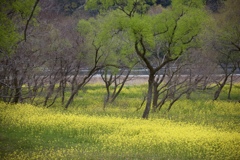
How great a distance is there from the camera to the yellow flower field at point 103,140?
14836mm

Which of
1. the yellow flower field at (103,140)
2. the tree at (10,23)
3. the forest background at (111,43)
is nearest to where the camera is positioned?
the tree at (10,23)

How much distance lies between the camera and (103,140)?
17.5 metres

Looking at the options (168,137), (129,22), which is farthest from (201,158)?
(129,22)

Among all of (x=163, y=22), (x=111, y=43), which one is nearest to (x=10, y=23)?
(x=163, y=22)

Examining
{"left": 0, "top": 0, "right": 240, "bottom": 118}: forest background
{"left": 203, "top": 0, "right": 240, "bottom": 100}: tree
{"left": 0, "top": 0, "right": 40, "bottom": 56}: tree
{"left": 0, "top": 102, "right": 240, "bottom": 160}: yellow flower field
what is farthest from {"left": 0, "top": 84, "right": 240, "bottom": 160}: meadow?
{"left": 203, "top": 0, "right": 240, "bottom": 100}: tree

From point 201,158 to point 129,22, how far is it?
9.26m

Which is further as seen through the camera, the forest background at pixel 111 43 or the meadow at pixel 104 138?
the forest background at pixel 111 43

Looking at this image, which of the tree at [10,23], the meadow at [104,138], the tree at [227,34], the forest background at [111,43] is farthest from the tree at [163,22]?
the tree at [227,34]

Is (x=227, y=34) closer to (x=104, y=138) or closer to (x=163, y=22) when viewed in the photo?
(x=163, y=22)

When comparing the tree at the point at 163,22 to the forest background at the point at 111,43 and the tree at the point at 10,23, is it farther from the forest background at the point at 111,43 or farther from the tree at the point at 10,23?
the tree at the point at 10,23

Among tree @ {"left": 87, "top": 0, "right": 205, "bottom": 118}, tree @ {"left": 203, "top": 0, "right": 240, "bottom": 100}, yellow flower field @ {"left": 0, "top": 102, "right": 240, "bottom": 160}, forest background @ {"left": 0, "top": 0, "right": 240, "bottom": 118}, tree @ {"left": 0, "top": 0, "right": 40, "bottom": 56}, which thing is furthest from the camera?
tree @ {"left": 203, "top": 0, "right": 240, "bottom": 100}

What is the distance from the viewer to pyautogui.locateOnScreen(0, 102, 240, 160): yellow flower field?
14836 millimetres

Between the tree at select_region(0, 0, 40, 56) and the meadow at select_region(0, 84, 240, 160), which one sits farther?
the meadow at select_region(0, 84, 240, 160)

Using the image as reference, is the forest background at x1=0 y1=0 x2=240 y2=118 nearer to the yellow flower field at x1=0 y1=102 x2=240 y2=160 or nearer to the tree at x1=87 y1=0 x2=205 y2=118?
the tree at x1=87 y1=0 x2=205 y2=118
